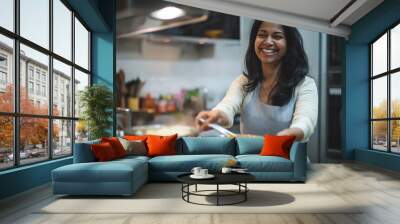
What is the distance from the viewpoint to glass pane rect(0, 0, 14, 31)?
4.88m

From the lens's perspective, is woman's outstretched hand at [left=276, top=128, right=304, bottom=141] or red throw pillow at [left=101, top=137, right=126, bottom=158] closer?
→ red throw pillow at [left=101, top=137, right=126, bottom=158]

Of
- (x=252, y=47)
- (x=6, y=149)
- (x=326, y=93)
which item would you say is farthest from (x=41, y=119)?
(x=326, y=93)

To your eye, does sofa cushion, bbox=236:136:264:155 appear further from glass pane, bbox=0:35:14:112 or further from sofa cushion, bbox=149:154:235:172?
glass pane, bbox=0:35:14:112

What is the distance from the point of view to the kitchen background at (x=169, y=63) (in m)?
8.88

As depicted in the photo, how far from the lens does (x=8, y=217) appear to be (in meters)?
3.91

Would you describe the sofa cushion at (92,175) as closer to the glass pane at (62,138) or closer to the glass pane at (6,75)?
the glass pane at (6,75)

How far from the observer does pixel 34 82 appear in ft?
19.2

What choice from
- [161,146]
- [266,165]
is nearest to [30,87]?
[161,146]

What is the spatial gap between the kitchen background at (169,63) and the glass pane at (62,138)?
1.74 meters

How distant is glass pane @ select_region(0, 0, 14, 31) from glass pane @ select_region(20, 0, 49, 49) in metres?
0.28

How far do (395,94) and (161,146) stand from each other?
16.5ft

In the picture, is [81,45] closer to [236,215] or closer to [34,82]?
[34,82]

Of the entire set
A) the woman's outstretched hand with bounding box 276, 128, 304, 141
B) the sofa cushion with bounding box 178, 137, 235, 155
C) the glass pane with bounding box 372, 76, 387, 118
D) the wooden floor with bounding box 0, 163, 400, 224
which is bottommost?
the wooden floor with bounding box 0, 163, 400, 224

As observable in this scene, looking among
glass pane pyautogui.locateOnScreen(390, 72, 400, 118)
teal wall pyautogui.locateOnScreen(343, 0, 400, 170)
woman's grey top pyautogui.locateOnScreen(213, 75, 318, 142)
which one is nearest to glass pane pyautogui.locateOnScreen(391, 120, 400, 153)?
glass pane pyautogui.locateOnScreen(390, 72, 400, 118)
